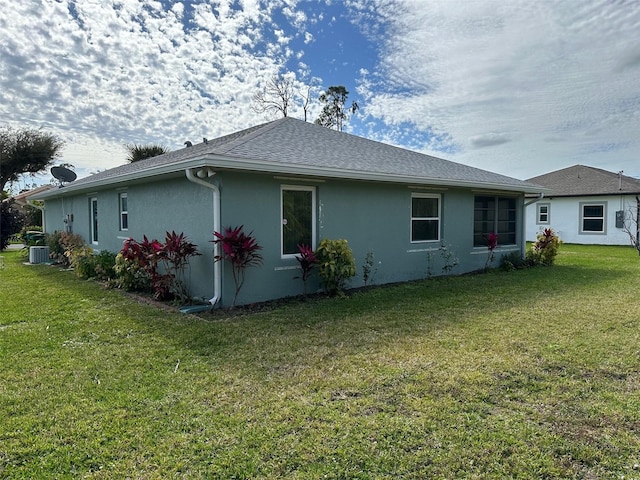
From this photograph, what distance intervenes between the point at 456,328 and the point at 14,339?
571 cm

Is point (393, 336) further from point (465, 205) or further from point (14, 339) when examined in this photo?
point (465, 205)

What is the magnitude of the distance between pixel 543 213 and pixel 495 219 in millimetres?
12296

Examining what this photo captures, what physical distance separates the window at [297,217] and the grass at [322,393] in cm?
154

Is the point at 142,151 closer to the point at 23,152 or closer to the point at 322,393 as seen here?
the point at 23,152

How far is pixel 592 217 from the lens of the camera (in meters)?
20.5

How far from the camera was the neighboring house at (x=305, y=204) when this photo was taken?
6887 millimetres

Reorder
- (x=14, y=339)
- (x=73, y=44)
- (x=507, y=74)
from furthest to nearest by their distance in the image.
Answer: (x=507, y=74) → (x=73, y=44) → (x=14, y=339)

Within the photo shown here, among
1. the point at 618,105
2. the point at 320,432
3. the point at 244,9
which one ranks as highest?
the point at 244,9

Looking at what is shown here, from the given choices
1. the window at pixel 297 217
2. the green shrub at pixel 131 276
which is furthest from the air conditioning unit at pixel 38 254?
the window at pixel 297 217

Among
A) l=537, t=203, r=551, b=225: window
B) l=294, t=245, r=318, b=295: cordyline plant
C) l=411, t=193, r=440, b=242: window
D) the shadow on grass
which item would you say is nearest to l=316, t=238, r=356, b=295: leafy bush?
l=294, t=245, r=318, b=295: cordyline plant

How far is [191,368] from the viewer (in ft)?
13.6

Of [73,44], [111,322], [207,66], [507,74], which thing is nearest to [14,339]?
[111,322]

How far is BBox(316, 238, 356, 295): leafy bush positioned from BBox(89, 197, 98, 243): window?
8485 millimetres

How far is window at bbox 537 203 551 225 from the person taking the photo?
72.1 ft
